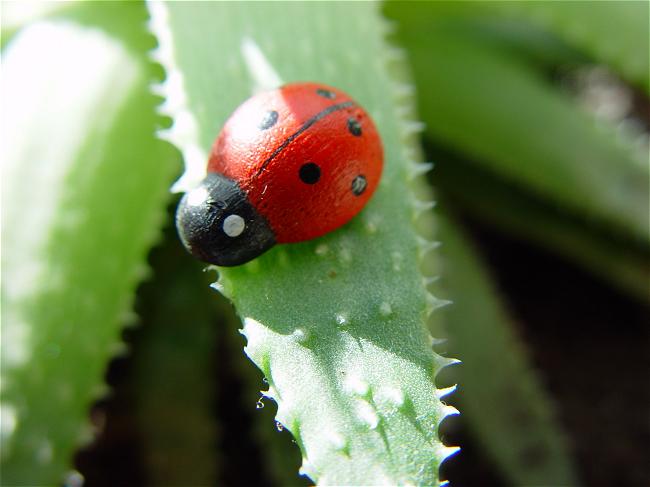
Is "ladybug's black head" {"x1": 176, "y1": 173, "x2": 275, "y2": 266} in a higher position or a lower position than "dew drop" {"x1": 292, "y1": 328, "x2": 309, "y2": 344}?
higher

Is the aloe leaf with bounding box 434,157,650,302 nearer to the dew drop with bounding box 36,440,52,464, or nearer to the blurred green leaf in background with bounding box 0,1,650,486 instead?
the blurred green leaf in background with bounding box 0,1,650,486

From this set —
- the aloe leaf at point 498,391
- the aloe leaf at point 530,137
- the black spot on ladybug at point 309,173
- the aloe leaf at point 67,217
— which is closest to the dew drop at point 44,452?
the aloe leaf at point 67,217

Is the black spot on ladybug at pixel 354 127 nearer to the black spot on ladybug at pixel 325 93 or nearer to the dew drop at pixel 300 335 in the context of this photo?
the black spot on ladybug at pixel 325 93

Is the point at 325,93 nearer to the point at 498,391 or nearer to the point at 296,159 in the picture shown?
the point at 296,159

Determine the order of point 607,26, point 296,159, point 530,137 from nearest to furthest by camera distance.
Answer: point 296,159, point 607,26, point 530,137

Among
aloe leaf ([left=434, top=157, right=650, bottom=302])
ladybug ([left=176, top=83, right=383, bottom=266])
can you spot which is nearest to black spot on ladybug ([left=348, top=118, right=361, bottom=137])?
ladybug ([left=176, top=83, right=383, bottom=266])

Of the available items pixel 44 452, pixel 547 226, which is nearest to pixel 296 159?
pixel 44 452

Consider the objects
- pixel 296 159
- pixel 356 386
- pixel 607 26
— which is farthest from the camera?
pixel 607 26
